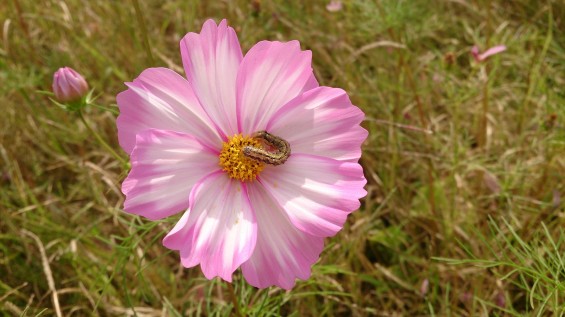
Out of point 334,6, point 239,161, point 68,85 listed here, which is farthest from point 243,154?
point 334,6

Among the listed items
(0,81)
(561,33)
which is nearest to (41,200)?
(0,81)

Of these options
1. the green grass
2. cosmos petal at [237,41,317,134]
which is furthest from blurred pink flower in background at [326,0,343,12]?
cosmos petal at [237,41,317,134]

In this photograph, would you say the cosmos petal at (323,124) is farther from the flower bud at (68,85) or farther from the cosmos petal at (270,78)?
the flower bud at (68,85)

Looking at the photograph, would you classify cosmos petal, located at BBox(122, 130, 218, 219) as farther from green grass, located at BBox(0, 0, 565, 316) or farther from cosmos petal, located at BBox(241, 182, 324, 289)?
green grass, located at BBox(0, 0, 565, 316)

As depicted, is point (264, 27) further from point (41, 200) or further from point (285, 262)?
point (285, 262)

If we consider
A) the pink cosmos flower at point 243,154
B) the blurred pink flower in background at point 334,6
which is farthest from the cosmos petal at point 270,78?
the blurred pink flower in background at point 334,6

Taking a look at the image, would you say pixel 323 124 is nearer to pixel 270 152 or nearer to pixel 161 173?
pixel 270 152
